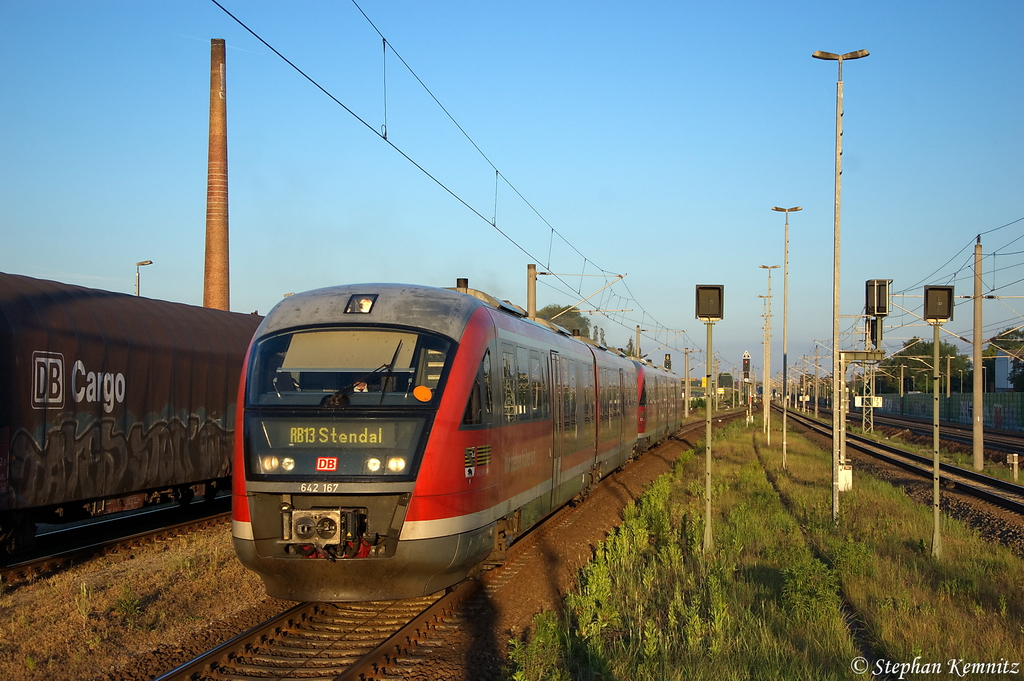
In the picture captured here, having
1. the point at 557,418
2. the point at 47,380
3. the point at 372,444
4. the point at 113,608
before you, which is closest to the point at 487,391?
the point at 372,444

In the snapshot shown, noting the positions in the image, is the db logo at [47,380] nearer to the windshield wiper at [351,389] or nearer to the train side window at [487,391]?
the windshield wiper at [351,389]

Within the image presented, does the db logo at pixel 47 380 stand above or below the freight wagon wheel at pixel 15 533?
above

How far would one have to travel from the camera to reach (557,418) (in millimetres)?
13461

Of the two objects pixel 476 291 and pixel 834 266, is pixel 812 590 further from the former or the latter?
pixel 834 266

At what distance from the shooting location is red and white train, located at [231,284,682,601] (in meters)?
8.09

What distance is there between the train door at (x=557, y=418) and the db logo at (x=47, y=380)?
6.63m

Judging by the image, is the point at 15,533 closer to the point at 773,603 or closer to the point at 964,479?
the point at 773,603

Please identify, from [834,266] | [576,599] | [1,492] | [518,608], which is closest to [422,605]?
[518,608]

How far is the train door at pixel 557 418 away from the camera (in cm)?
1323

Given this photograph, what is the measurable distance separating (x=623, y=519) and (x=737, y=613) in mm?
7303

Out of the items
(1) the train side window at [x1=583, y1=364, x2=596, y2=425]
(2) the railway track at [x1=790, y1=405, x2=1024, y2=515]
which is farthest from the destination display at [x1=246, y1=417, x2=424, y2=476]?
(2) the railway track at [x1=790, y1=405, x2=1024, y2=515]

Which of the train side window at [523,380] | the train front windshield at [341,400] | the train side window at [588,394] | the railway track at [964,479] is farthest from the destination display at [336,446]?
the railway track at [964,479]

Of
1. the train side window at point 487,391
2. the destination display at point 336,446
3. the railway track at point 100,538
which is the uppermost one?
the train side window at point 487,391

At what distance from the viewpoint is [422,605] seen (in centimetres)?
945
